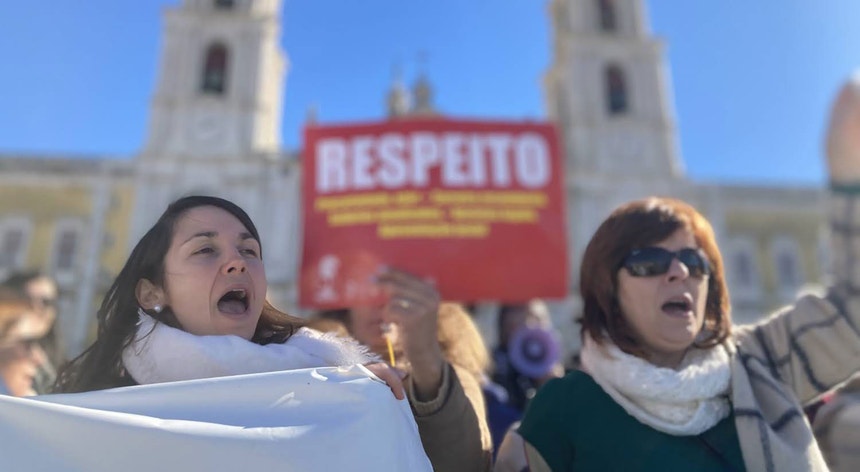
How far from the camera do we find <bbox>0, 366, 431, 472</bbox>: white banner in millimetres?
1231

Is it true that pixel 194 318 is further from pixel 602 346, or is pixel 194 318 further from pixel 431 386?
pixel 602 346

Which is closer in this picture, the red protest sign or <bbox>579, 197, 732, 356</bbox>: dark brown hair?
<bbox>579, 197, 732, 356</bbox>: dark brown hair

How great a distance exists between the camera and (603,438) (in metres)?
1.78

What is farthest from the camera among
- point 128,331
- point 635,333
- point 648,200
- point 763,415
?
point 648,200

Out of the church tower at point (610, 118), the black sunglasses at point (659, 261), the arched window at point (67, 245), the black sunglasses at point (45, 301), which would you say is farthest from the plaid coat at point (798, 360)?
the arched window at point (67, 245)

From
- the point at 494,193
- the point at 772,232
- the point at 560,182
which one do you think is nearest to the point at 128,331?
the point at 494,193

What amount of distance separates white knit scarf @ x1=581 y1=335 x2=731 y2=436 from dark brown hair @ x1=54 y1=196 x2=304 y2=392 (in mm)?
931

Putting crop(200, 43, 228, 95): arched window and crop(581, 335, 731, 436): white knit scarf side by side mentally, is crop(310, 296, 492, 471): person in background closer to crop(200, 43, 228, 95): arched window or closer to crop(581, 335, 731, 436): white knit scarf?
crop(581, 335, 731, 436): white knit scarf

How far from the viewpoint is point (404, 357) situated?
1.85m

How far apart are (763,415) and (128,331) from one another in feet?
5.46

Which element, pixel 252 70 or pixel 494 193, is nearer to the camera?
pixel 494 193

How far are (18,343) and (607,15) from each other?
24148mm

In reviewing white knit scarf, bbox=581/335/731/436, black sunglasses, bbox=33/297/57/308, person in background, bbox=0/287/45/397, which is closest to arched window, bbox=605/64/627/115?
black sunglasses, bbox=33/297/57/308

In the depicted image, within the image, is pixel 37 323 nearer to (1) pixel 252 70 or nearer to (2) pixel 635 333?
(2) pixel 635 333
